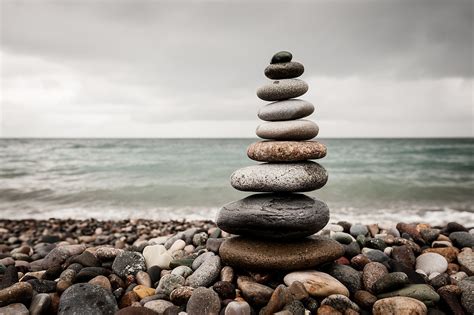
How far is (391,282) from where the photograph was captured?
3.81m

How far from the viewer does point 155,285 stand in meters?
4.42

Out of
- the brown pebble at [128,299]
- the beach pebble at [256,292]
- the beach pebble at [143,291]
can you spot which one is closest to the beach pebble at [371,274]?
the beach pebble at [256,292]

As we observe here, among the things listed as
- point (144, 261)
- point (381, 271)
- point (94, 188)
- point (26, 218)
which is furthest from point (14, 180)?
point (381, 271)

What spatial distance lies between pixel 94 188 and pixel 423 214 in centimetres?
1540

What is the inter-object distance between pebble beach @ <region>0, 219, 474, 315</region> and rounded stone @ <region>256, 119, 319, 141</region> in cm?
168

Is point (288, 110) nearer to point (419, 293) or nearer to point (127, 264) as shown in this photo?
point (419, 293)

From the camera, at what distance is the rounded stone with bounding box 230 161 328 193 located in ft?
14.4

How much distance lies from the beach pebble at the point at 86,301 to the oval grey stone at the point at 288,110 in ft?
10.5

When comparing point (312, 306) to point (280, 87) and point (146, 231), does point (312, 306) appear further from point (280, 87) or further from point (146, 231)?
point (146, 231)

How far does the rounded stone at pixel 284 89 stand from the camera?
4727mm

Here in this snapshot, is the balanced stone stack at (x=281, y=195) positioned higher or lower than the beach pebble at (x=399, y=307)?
higher

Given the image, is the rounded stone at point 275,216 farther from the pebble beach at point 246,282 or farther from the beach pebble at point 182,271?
the beach pebble at point 182,271

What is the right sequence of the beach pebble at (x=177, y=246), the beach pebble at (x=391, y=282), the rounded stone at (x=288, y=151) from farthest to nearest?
1. the beach pebble at (x=177, y=246)
2. the rounded stone at (x=288, y=151)
3. the beach pebble at (x=391, y=282)

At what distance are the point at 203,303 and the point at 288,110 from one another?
2808 mm
